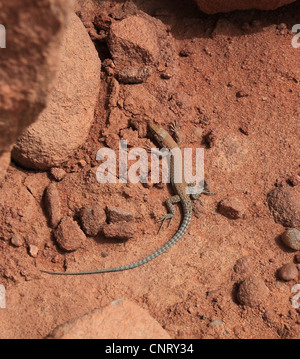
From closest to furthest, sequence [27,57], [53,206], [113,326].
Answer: [27,57] < [113,326] < [53,206]

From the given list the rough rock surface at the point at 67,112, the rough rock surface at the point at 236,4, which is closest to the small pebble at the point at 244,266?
the rough rock surface at the point at 67,112

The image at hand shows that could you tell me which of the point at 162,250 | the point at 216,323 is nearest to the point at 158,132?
the point at 162,250

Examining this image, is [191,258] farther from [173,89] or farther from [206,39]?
[206,39]

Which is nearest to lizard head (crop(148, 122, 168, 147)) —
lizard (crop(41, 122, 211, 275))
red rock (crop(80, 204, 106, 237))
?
lizard (crop(41, 122, 211, 275))

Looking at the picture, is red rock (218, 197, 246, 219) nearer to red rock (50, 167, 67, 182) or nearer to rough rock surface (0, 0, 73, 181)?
red rock (50, 167, 67, 182)

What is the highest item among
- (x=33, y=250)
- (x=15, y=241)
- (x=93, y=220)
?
(x=93, y=220)

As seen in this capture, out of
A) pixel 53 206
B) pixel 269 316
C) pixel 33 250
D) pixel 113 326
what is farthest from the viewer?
pixel 53 206

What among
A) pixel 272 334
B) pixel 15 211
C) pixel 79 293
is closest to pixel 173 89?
pixel 15 211

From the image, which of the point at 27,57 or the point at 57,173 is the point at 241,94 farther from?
the point at 27,57
